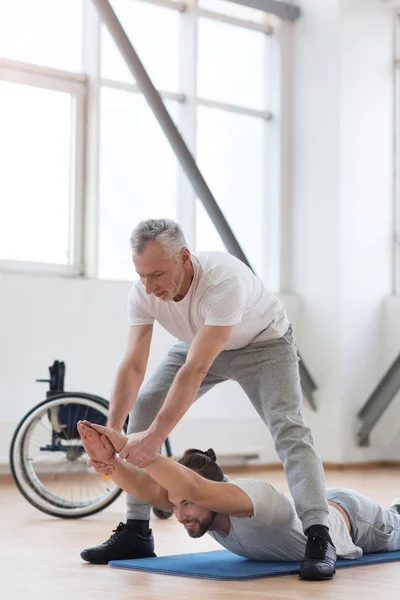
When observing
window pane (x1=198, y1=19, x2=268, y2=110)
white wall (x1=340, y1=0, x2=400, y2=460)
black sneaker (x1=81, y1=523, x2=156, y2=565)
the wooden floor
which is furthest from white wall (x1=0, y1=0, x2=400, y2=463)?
black sneaker (x1=81, y1=523, x2=156, y2=565)

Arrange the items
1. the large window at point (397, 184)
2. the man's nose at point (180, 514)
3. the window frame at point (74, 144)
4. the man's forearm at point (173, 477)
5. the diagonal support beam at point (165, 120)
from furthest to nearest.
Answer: the large window at point (397, 184), the window frame at point (74, 144), the diagonal support beam at point (165, 120), the man's nose at point (180, 514), the man's forearm at point (173, 477)

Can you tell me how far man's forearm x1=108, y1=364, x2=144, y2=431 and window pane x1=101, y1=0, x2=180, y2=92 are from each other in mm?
4365

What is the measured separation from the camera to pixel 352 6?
793 centimetres

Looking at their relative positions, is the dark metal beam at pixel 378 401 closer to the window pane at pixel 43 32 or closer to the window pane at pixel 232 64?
the window pane at pixel 232 64

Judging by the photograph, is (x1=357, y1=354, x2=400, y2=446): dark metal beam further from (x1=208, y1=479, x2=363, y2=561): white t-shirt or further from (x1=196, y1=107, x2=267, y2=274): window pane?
(x1=208, y1=479, x2=363, y2=561): white t-shirt

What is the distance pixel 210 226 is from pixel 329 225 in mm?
893

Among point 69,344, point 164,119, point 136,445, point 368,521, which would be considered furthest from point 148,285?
point 164,119

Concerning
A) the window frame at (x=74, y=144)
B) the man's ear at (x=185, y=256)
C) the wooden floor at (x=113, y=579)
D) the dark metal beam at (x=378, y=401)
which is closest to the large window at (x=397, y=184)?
the dark metal beam at (x=378, y=401)

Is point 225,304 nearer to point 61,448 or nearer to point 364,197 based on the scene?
point 61,448

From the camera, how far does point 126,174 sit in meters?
7.28

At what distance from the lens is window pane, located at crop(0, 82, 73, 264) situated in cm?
671

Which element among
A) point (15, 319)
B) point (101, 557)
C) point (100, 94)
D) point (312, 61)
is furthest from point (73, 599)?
point (312, 61)

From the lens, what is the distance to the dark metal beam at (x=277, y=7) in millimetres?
7914

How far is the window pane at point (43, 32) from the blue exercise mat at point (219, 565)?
4.28 metres
